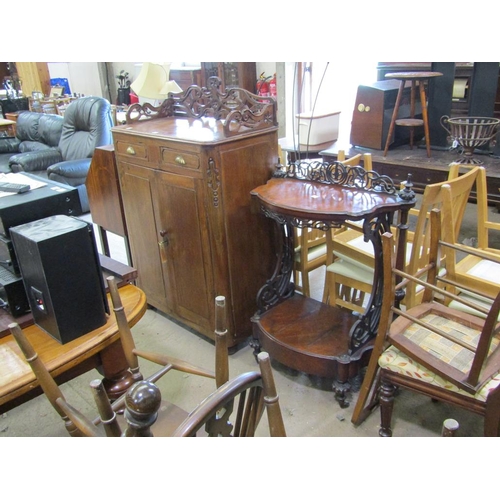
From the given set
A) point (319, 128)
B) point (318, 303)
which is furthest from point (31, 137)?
point (318, 303)

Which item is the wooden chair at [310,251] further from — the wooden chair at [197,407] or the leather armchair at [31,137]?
the leather armchair at [31,137]

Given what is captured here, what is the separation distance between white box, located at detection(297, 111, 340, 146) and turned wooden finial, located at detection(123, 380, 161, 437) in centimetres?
280

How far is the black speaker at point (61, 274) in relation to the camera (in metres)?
1.16

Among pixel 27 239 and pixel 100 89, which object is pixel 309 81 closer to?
pixel 100 89

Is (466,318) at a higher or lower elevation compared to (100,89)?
lower

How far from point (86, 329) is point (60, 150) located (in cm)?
390

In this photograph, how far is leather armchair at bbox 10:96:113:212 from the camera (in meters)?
4.02

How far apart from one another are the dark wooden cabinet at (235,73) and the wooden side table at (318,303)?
358 centimetres

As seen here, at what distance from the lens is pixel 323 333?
199 cm

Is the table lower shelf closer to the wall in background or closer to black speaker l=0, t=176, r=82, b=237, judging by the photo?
black speaker l=0, t=176, r=82, b=237

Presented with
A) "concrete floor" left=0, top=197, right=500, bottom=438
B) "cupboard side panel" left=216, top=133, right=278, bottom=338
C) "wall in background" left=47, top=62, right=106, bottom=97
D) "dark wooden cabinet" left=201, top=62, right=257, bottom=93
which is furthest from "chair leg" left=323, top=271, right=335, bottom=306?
"wall in background" left=47, top=62, right=106, bottom=97
